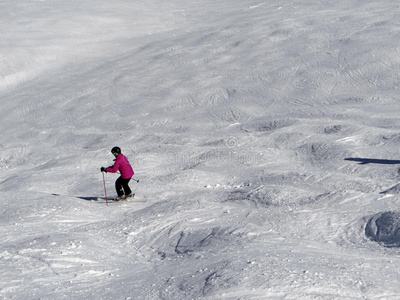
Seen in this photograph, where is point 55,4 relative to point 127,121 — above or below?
above

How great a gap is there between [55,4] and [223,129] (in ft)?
65.2

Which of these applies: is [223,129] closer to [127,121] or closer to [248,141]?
[248,141]

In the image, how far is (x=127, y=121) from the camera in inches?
800

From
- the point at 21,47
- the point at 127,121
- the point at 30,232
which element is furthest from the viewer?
the point at 21,47

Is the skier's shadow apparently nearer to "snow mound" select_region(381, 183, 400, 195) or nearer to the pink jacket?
"snow mound" select_region(381, 183, 400, 195)

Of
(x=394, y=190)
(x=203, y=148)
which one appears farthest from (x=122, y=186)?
(x=394, y=190)

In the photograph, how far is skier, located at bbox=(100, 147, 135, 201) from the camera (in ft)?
40.8

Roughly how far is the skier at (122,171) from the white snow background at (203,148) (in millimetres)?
335

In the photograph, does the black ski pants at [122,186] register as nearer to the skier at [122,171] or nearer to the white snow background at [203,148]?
the skier at [122,171]

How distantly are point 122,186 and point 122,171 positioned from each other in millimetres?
425

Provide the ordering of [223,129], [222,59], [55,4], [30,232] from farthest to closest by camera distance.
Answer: [55,4], [222,59], [223,129], [30,232]

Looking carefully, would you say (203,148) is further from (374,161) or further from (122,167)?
(374,161)

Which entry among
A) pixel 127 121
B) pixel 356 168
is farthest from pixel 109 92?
pixel 356 168

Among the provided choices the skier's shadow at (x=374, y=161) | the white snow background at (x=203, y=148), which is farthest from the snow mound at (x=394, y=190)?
the skier's shadow at (x=374, y=161)
